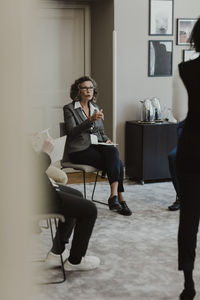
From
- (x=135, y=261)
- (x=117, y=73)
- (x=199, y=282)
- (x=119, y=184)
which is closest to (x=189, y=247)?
(x=199, y=282)

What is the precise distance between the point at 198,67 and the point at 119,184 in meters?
2.24

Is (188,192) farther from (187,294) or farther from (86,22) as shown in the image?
(86,22)

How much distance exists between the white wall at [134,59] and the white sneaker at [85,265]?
2820 millimetres

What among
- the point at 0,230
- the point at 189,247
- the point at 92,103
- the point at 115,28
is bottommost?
the point at 189,247

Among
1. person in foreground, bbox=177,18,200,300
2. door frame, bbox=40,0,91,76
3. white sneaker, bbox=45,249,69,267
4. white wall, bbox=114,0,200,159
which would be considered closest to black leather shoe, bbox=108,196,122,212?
white sneaker, bbox=45,249,69,267

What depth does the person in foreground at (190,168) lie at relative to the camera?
2.04 metres

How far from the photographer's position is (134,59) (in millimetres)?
5516

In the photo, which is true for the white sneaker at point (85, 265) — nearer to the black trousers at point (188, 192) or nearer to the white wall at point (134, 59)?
the black trousers at point (188, 192)

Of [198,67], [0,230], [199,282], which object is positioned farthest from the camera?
[199,282]

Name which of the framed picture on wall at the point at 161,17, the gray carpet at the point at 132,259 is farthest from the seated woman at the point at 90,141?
the framed picture on wall at the point at 161,17

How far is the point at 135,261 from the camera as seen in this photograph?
9.82ft

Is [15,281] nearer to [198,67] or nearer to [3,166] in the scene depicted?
[3,166]

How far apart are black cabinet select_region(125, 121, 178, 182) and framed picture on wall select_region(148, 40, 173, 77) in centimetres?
69

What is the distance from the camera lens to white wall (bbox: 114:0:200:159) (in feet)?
17.8
